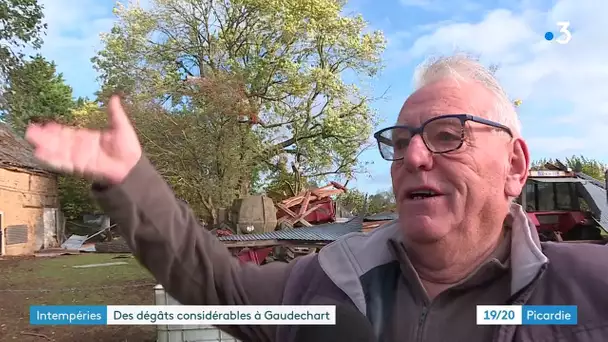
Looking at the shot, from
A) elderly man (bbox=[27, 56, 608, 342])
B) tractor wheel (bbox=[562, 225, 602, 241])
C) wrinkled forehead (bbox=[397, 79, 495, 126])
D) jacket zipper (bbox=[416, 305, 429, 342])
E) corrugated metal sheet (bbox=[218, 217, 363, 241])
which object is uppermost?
wrinkled forehead (bbox=[397, 79, 495, 126])

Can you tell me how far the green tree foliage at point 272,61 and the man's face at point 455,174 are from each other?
8.92 metres

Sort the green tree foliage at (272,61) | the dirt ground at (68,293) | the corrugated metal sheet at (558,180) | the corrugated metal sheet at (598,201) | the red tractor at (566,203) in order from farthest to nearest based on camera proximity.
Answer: the green tree foliage at (272,61), the corrugated metal sheet at (558,180), the red tractor at (566,203), the corrugated metal sheet at (598,201), the dirt ground at (68,293)

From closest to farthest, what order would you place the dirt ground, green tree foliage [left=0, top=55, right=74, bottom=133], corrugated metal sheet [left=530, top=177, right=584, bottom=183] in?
the dirt ground → corrugated metal sheet [left=530, top=177, right=584, bottom=183] → green tree foliage [left=0, top=55, right=74, bottom=133]

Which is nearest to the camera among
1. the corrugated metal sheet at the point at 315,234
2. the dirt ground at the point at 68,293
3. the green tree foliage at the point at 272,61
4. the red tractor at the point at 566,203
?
the dirt ground at the point at 68,293

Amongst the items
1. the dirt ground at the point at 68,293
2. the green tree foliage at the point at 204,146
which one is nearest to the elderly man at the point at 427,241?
the dirt ground at the point at 68,293

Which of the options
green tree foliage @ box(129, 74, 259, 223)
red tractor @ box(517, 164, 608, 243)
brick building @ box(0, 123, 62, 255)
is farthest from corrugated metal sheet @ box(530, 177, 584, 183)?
brick building @ box(0, 123, 62, 255)

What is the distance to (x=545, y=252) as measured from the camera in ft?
3.07

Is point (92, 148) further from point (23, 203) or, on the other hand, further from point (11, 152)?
point (23, 203)

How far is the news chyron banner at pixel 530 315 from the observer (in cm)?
84

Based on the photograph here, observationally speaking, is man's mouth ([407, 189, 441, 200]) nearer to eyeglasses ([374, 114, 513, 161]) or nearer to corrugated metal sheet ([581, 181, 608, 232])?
eyeglasses ([374, 114, 513, 161])

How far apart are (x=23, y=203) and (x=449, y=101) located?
43.1 feet

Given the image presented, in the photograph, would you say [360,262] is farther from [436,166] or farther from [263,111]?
[263,111]

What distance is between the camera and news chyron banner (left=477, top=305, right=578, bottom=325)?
839 mm
